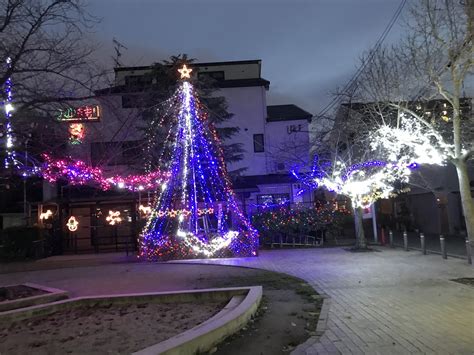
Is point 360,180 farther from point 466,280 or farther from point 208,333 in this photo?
point 208,333

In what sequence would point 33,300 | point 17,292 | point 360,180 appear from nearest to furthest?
point 33,300 → point 17,292 → point 360,180

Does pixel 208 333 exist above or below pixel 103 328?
above

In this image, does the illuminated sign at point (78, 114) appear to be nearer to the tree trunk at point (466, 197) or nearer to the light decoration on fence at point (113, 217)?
the tree trunk at point (466, 197)

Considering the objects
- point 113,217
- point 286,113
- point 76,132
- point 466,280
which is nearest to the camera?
point 76,132

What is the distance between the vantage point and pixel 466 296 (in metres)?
8.95

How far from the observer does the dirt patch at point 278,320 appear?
624 centimetres

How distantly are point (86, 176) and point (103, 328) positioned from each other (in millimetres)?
8602

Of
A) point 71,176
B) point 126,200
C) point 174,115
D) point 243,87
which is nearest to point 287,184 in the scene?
point 243,87

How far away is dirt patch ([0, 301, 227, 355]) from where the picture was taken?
21.0 feet

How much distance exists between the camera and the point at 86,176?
15.1 meters

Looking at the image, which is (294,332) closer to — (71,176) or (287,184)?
(71,176)

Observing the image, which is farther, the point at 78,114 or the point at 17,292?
the point at 17,292

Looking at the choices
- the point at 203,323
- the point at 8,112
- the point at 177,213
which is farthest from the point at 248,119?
the point at 203,323

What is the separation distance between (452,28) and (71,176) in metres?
11.7
